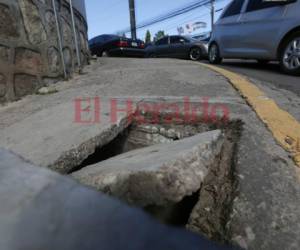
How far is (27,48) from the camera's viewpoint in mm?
3326

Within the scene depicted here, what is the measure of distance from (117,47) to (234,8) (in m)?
7.63

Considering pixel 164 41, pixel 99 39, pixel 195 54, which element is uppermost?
pixel 99 39

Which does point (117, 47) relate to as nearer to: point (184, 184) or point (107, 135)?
point (107, 135)

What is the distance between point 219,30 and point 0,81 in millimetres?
5830

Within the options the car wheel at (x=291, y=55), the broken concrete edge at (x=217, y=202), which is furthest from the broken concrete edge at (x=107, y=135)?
the car wheel at (x=291, y=55)

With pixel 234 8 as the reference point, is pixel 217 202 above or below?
below

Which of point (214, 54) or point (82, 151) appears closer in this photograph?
point (82, 151)

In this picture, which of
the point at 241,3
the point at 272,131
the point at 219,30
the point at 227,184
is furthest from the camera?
the point at 219,30

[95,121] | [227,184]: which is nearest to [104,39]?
[95,121]

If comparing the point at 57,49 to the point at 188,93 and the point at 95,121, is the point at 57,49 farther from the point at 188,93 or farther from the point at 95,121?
the point at 95,121

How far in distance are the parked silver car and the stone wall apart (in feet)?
12.4

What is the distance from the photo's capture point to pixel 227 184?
133 cm

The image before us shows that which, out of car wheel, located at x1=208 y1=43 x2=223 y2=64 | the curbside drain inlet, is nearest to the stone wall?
the curbside drain inlet

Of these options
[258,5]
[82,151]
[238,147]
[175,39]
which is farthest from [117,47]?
[238,147]
